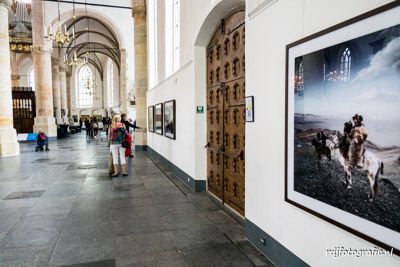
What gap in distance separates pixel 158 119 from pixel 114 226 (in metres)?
6.02

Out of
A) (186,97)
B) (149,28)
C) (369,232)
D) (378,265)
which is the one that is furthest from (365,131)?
(149,28)

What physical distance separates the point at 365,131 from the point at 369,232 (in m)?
0.64

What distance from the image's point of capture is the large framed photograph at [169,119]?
7.65 m

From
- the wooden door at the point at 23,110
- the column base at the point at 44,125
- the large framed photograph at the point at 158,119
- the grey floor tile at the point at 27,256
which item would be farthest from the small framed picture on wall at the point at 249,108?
the wooden door at the point at 23,110

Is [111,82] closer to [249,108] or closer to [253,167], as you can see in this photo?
[249,108]

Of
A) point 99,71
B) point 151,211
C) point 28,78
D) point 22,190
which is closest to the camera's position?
point 151,211

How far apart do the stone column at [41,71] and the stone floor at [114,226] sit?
13068 mm

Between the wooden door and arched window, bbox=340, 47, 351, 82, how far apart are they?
22730 mm

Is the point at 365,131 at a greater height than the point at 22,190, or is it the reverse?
the point at 365,131

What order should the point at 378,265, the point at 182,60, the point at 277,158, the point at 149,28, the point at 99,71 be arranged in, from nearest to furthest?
the point at 378,265 → the point at 277,158 → the point at 182,60 → the point at 149,28 → the point at 99,71

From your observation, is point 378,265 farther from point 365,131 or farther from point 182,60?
point 182,60

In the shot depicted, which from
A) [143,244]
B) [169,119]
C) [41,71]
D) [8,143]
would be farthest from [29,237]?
[41,71]

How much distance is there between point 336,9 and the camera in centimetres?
214

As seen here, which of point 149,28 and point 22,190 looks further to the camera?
point 149,28
